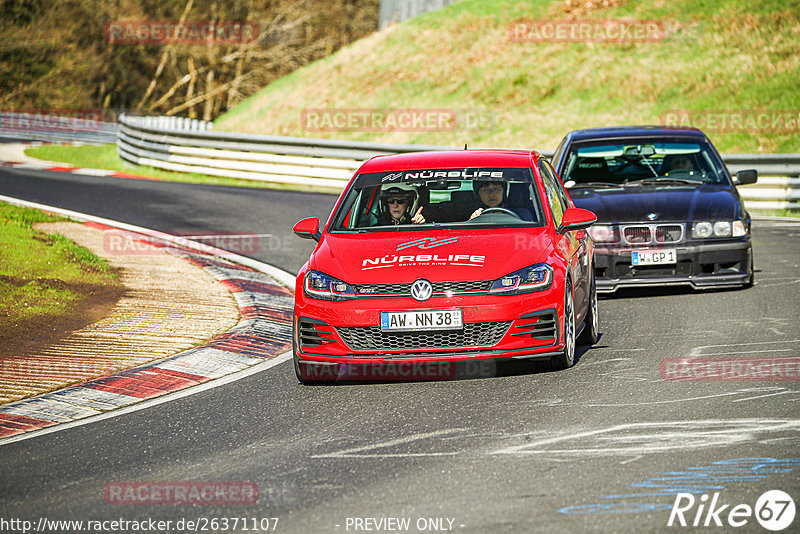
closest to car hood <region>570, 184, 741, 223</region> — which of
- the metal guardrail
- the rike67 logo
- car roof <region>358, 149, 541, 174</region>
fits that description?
car roof <region>358, 149, 541, 174</region>

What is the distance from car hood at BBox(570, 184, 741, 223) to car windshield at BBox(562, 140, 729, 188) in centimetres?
32

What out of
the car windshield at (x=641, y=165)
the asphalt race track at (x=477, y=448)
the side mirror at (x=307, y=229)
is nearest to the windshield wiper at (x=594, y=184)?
the car windshield at (x=641, y=165)

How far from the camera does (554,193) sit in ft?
30.3

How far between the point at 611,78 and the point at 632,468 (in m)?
29.9

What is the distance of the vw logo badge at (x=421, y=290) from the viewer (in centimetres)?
754

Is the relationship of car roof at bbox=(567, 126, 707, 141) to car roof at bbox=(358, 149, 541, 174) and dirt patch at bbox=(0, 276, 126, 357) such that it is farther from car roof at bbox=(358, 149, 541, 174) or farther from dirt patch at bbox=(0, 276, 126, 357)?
dirt patch at bbox=(0, 276, 126, 357)

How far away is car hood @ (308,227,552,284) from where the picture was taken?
25.1ft

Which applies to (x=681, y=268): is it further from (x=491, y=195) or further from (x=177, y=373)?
(x=177, y=373)

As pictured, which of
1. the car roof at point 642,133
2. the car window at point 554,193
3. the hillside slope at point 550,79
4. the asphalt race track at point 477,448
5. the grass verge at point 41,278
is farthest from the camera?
the hillside slope at point 550,79

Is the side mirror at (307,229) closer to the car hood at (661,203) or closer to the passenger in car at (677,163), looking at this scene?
the car hood at (661,203)

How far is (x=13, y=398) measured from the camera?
7.84 metres

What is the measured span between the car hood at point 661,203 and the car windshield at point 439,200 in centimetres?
263

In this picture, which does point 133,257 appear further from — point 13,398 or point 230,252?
point 13,398

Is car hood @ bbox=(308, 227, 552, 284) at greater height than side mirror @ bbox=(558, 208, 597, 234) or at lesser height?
lesser
